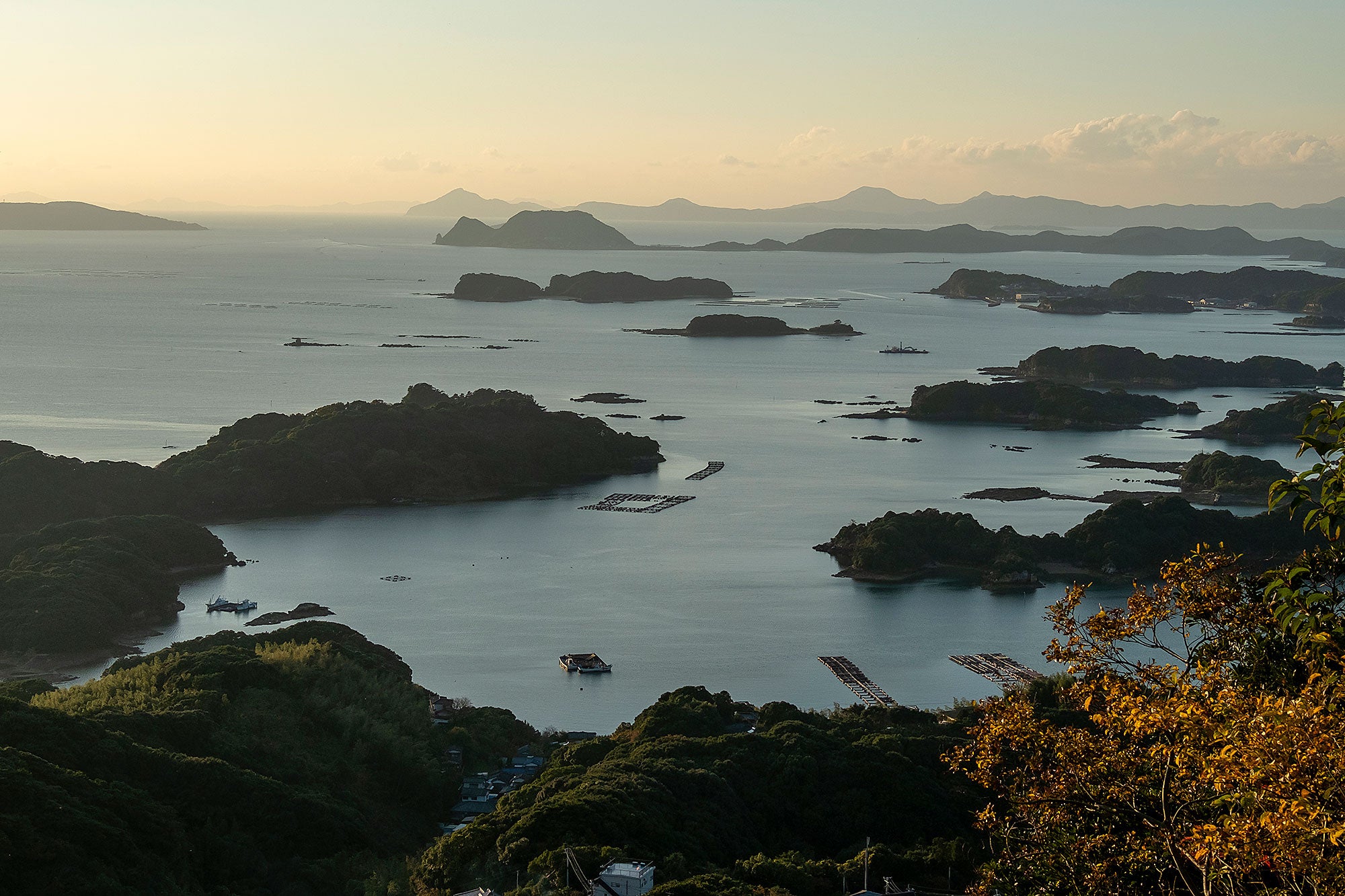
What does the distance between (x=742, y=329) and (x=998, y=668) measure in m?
68.2

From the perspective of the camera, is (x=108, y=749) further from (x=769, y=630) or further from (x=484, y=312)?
(x=484, y=312)

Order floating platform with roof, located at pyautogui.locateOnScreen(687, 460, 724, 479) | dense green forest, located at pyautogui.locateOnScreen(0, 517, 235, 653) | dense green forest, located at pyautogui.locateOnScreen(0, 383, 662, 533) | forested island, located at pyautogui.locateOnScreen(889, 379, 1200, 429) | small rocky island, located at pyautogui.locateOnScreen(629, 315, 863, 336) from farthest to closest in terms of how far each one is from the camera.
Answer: small rocky island, located at pyautogui.locateOnScreen(629, 315, 863, 336)
forested island, located at pyautogui.locateOnScreen(889, 379, 1200, 429)
floating platform with roof, located at pyautogui.locateOnScreen(687, 460, 724, 479)
dense green forest, located at pyautogui.locateOnScreen(0, 383, 662, 533)
dense green forest, located at pyautogui.locateOnScreen(0, 517, 235, 653)

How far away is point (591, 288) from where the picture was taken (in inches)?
4808

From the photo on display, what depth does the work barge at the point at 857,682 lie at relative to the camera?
2503 cm

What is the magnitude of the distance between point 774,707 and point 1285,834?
15970 mm


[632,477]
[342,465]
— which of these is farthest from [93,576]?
[632,477]

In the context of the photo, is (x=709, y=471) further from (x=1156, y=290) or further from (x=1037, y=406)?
(x=1156, y=290)

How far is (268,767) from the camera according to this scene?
16.4 metres

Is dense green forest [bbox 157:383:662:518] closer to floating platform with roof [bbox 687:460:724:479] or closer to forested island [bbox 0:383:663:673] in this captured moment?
forested island [bbox 0:383:663:673]

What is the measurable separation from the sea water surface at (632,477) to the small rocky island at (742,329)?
10.0 feet

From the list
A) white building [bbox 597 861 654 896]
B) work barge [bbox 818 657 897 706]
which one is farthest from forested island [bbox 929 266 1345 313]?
white building [bbox 597 861 654 896]

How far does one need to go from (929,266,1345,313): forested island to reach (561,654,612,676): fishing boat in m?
97.3

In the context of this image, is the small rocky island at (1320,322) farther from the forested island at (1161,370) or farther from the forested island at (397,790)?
the forested island at (397,790)

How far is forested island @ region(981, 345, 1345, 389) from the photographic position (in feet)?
233
